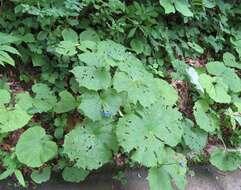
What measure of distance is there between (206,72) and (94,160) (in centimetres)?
162

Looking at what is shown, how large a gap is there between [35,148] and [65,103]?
45cm

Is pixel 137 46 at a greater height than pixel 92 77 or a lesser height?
lesser

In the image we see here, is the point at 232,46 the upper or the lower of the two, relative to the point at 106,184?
upper

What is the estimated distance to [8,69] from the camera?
3428mm

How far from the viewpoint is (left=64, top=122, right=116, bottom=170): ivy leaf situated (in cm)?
271

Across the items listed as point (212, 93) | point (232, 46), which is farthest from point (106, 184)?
point (232, 46)

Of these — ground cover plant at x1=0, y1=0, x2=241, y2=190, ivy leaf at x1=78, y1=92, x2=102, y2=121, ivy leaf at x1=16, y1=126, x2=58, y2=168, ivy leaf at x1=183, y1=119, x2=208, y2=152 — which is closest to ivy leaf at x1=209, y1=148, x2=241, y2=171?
ground cover plant at x1=0, y1=0, x2=241, y2=190

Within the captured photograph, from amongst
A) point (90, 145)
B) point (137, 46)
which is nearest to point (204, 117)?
point (137, 46)

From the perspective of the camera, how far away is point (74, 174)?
2.89 meters

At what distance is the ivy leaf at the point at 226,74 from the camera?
368 centimetres

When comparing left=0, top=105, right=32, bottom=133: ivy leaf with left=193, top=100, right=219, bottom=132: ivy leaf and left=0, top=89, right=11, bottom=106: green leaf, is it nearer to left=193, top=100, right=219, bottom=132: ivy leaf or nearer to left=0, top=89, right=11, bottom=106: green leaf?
left=0, top=89, right=11, bottom=106: green leaf

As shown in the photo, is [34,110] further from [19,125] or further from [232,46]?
[232,46]

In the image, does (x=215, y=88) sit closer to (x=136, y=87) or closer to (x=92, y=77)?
(x=136, y=87)

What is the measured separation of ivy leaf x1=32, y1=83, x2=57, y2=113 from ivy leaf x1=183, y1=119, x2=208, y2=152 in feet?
3.65
